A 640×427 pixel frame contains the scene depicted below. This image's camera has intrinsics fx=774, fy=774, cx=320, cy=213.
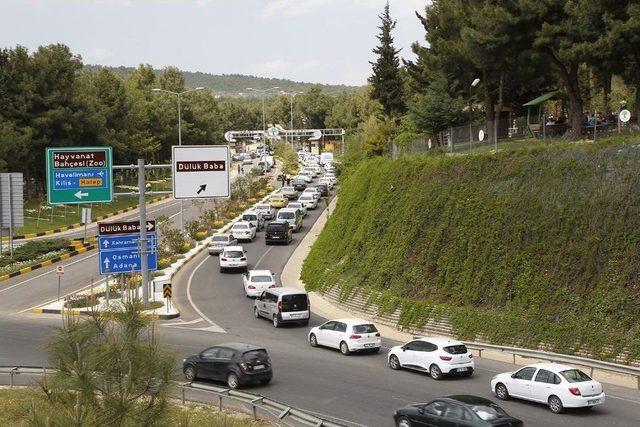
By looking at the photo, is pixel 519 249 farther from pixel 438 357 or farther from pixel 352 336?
pixel 438 357

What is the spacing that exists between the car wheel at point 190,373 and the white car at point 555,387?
9.06 m

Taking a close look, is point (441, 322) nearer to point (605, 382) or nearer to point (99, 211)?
point (605, 382)

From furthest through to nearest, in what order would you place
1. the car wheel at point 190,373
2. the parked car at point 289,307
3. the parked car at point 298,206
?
the parked car at point 298,206 → the parked car at point 289,307 → the car wheel at point 190,373

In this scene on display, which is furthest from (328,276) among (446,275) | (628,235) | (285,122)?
(285,122)

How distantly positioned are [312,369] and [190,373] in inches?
159

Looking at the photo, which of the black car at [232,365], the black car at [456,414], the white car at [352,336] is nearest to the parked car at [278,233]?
the white car at [352,336]

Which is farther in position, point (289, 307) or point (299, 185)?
point (299, 185)

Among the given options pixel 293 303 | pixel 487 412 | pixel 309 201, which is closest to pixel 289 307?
pixel 293 303

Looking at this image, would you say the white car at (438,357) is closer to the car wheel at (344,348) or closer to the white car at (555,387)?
the white car at (555,387)

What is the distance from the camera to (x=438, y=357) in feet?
77.6

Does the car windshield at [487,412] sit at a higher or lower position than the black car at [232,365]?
higher

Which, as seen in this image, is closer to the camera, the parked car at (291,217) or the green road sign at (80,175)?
the green road sign at (80,175)

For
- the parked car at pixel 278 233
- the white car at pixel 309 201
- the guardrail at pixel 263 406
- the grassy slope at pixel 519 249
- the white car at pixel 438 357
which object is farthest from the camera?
the white car at pixel 309 201

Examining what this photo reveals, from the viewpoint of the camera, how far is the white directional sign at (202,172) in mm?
27766
